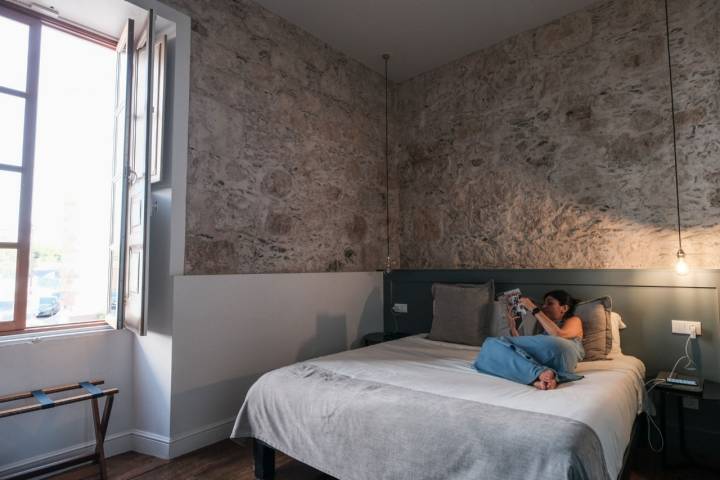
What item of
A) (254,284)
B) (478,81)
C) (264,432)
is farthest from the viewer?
(478,81)

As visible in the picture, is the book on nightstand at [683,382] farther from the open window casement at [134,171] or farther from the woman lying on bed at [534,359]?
the open window casement at [134,171]

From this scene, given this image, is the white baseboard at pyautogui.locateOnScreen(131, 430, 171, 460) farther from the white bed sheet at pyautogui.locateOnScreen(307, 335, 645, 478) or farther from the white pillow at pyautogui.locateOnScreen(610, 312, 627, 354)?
the white pillow at pyautogui.locateOnScreen(610, 312, 627, 354)


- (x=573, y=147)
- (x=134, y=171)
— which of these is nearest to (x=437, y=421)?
(x=134, y=171)

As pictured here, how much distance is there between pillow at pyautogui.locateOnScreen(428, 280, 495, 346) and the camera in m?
3.14

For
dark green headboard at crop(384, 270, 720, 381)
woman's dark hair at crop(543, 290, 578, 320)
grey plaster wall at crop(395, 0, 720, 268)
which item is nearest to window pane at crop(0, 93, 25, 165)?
grey plaster wall at crop(395, 0, 720, 268)

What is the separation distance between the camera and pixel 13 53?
2.60 m

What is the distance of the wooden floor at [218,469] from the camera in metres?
2.29

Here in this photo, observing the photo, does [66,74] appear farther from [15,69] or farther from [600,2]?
[600,2]

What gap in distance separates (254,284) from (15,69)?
2001 millimetres

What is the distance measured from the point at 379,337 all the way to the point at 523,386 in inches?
72.0

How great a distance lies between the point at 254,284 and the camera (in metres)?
3.03

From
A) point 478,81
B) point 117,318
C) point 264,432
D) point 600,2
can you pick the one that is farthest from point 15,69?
point 600,2

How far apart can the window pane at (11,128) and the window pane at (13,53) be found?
0.31 feet

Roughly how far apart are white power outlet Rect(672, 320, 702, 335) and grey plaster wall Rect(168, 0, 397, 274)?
2473mm
